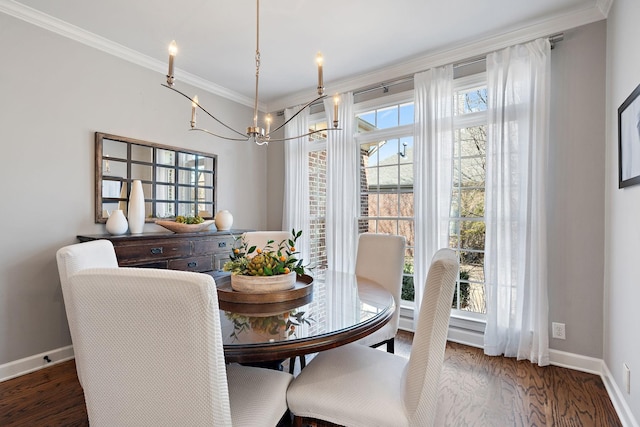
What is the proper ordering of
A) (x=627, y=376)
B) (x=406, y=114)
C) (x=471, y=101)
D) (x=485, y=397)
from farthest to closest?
(x=406, y=114)
(x=471, y=101)
(x=485, y=397)
(x=627, y=376)

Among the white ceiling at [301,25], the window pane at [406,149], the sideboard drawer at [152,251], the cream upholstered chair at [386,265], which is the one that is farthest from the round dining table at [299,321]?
the white ceiling at [301,25]

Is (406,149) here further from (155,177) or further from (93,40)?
(93,40)

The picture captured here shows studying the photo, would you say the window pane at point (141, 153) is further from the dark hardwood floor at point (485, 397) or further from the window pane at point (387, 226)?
the window pane at point (387, 226)

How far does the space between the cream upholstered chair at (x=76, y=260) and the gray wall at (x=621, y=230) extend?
2713 millimetres

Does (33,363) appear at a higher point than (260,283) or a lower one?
lower

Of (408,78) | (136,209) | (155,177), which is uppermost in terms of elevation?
(408,78)

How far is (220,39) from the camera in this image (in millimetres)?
2748

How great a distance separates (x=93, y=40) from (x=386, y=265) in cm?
308

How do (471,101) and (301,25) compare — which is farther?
(471,101)

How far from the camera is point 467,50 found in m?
2.87

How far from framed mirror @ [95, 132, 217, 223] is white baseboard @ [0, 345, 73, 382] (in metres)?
1.09

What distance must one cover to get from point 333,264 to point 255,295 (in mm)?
2145

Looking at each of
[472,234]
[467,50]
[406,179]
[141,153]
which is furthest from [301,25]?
[472,234]

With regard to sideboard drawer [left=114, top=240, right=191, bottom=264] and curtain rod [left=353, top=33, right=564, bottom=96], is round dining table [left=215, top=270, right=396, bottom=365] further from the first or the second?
curtain rod [left=353, top=33, right=564, bottom=96]
